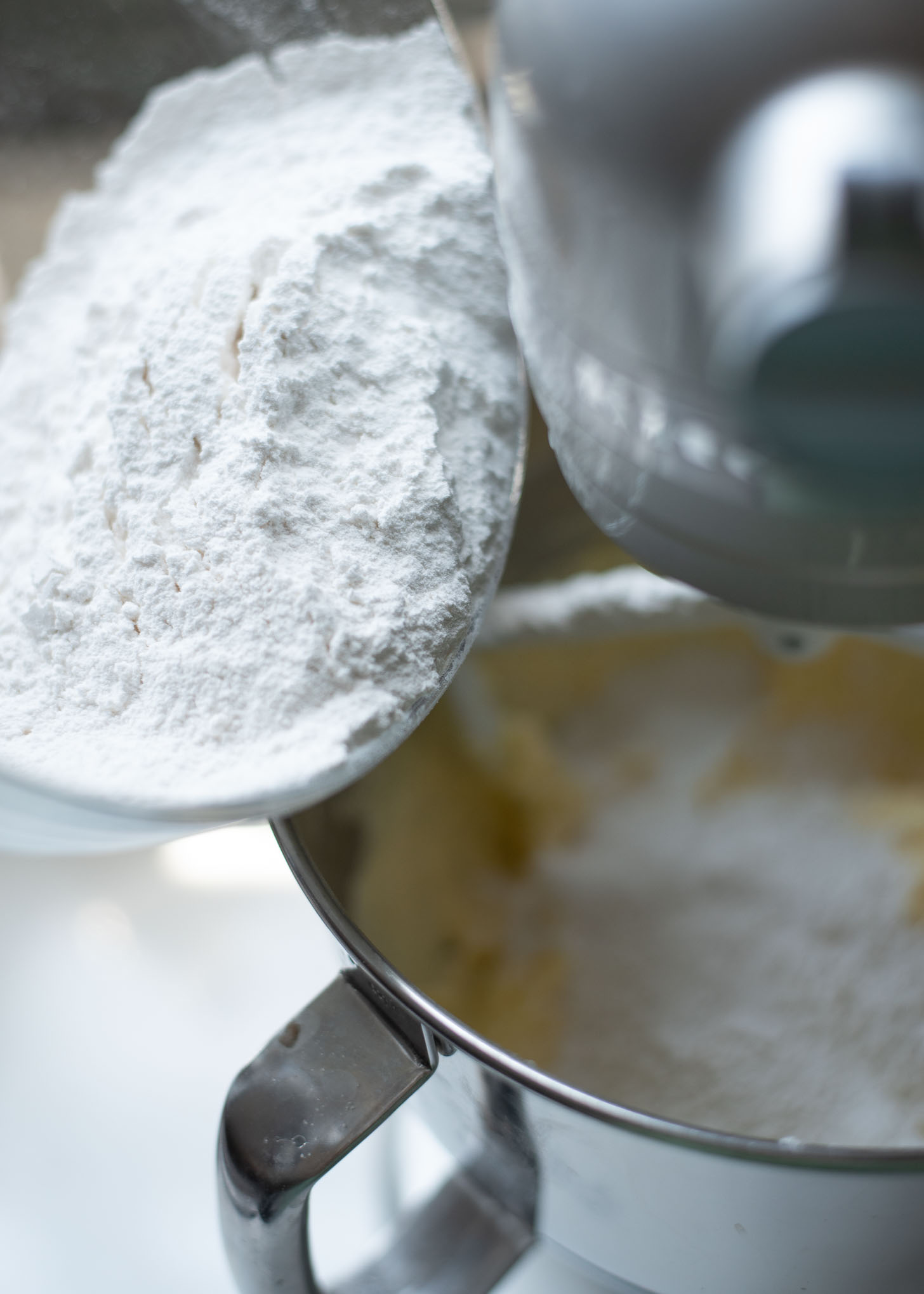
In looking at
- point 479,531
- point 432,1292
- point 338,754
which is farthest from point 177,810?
point 432,1292

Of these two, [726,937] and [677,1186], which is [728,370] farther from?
[726,937]

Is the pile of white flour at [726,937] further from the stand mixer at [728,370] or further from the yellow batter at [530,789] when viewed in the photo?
the stand mixer at [728,370]

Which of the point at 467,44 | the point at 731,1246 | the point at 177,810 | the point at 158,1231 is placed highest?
the point at 467,44

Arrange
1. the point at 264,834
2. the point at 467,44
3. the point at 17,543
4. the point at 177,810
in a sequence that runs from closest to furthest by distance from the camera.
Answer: the point at 177,810 < the point at 17,543 < the point at 264,834 < the point at 467,44

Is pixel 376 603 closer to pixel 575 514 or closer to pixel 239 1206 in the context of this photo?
pixel 239 1206

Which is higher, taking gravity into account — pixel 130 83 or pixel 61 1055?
pixel 130 83

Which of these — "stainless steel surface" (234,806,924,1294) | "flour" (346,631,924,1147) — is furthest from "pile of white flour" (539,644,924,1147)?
"stainless steel surface" (234,806,924,1294)

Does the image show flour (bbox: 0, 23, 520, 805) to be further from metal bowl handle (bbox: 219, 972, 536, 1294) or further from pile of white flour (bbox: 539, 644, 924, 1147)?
pile of white flour (bbox: 539, 644, 924, 1147)

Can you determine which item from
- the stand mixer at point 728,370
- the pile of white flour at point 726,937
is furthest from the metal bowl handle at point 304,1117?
the pile of white flour at point 726,937
